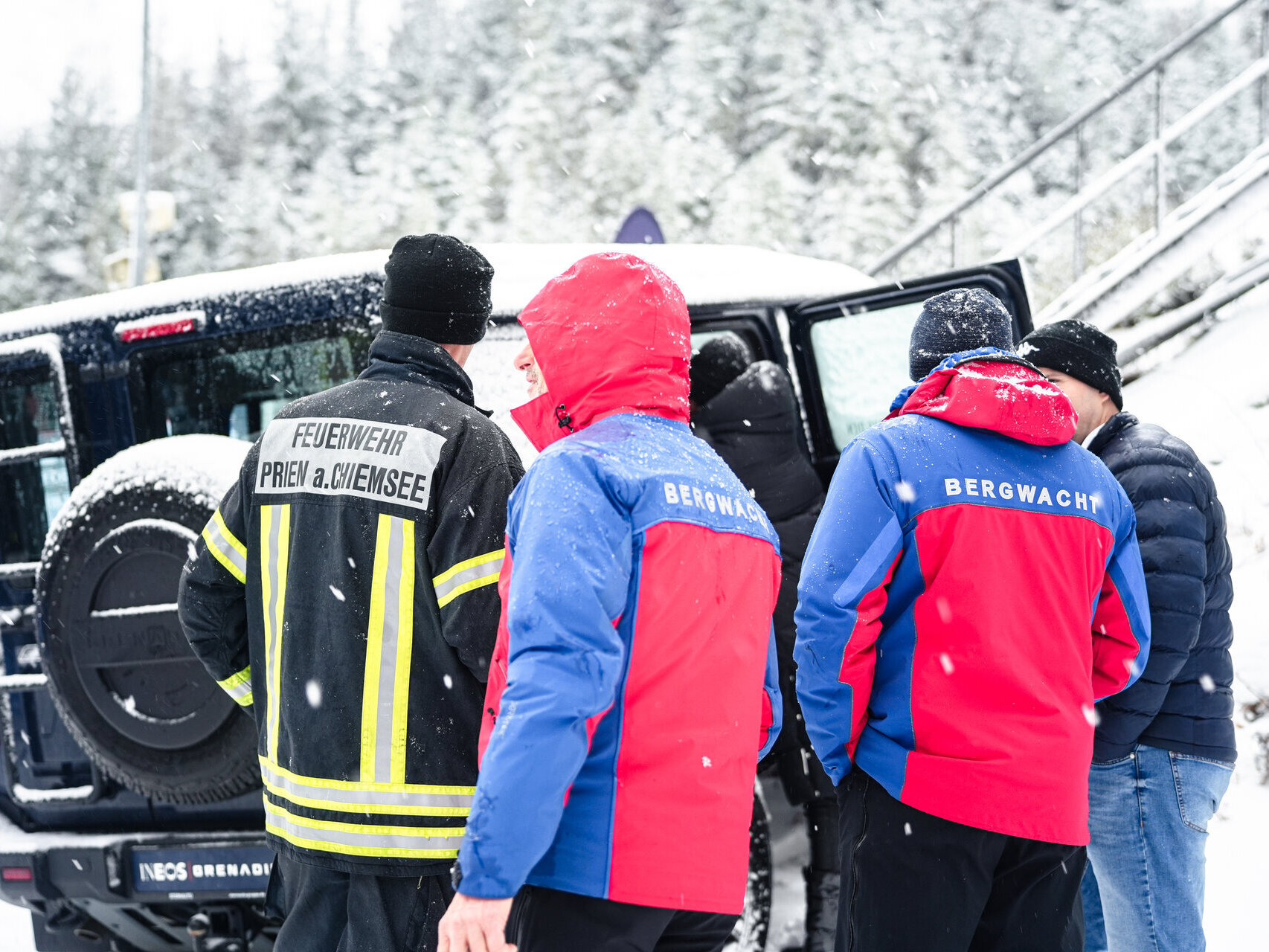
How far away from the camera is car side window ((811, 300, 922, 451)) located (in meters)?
4.20

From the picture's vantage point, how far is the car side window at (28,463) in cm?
368

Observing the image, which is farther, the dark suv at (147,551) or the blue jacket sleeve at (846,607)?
the dark suv at (147,551)

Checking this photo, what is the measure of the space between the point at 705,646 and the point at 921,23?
56.1 m

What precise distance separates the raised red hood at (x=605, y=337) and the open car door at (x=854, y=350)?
248 centimetres

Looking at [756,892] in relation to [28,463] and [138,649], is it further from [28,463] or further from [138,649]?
[28,463]

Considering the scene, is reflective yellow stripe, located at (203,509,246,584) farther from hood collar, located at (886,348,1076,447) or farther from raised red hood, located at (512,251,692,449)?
hood collar, located at (886,348,1076,447)

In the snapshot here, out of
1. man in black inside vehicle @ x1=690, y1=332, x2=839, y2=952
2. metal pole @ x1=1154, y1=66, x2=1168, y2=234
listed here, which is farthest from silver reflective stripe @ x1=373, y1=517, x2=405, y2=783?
metal pole @ x1=1154, y1=66, x2=1168, y2=234

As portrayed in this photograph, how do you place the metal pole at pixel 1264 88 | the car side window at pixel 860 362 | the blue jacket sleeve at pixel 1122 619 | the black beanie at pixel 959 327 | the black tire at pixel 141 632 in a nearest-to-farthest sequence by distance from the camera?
the blue jacket sleeve at pixel 1122 619
the black beanie at pixel 959 327
the black tire at pixel 141 632
the car side window at pixel 860 362
the metal pole at pixel 1264 88

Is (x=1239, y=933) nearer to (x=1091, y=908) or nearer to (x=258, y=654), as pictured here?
(x=1091, y=908)

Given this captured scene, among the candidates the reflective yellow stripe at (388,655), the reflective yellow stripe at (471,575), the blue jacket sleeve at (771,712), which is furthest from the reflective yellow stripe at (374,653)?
the blue jacket sleeve at (771,712)

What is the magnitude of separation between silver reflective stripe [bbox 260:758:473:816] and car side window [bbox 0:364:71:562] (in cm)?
210

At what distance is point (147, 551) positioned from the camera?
3.00 m

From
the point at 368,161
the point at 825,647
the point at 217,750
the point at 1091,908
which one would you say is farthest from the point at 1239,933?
the point at 368,161

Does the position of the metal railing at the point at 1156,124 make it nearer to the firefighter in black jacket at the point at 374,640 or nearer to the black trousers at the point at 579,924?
the firefighter in black jacket at the point at 374,640
